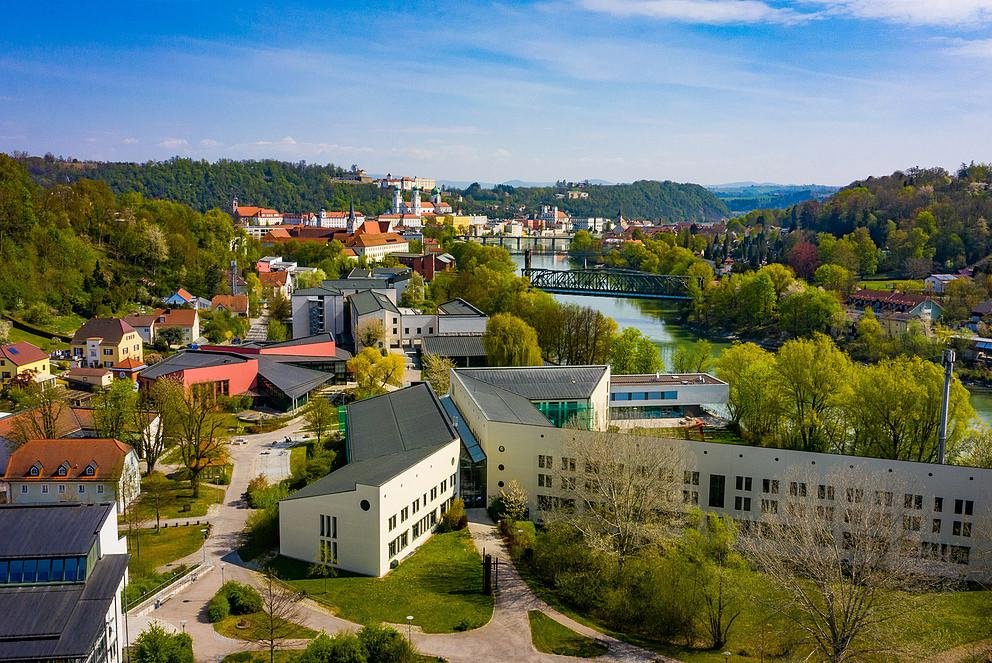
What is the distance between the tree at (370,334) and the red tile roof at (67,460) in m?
14.9

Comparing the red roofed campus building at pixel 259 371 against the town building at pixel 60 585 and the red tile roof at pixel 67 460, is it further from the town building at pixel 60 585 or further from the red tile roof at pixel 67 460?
the town building at pixel 60 585

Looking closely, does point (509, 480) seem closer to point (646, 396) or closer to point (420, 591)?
point (420, 591)

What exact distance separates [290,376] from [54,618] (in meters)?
16.8

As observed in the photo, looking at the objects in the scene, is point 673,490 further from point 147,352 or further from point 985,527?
point 147,352

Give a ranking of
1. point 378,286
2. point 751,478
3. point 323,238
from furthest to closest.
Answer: point 323,238 → point 378,286 → point 751,478

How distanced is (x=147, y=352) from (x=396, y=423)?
658 inches

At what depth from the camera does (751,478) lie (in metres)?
14.8

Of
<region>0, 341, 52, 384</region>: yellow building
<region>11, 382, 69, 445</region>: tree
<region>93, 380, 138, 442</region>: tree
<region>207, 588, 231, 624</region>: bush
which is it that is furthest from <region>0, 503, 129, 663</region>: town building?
<region>0, 341, 52, 384</region>: yellow building

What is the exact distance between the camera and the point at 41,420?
18.6 m

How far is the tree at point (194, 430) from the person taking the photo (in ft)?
57.6

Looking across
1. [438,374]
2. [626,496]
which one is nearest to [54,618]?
[626,496]

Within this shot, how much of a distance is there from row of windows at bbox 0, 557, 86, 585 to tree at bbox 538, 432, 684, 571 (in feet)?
23.9

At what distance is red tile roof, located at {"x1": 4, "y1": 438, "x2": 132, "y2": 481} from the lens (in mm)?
16109

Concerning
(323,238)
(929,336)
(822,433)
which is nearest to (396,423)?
(822,433)
